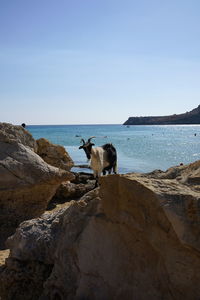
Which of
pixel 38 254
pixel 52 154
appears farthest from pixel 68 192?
pixel 38 254

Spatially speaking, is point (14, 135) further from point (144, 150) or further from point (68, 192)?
point (144, 150)

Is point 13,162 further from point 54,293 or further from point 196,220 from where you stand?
point 196,220

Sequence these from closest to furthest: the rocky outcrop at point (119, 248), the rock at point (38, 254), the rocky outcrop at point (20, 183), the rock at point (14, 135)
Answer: the rocky outcrop at point (119, 248)
the rock at point (38, 254)
the rocky outcrop at point (20, 183)
the rock at point (14, 135)

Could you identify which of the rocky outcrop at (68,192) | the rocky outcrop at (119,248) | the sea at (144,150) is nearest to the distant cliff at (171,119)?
the sea at (144,150)

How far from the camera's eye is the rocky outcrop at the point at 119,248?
2.75 meters

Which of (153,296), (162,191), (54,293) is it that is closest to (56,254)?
(54,293)

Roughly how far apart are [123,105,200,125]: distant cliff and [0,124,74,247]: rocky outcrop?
136 m

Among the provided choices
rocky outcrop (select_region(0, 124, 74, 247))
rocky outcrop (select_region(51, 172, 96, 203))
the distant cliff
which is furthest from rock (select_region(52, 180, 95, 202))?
the distant cliff

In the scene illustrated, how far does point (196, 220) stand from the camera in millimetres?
2686

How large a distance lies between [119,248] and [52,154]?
8.00 m

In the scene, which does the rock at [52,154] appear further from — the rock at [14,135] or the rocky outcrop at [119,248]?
the rocky outcrop at [119,248]

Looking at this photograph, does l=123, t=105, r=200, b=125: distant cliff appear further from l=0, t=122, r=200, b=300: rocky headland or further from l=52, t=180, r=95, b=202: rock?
l=0, t=122, r=200, b=300: rocky headland

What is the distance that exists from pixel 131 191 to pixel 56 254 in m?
1.00

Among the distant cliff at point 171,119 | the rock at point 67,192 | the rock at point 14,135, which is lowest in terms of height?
the rock at point 67,192
